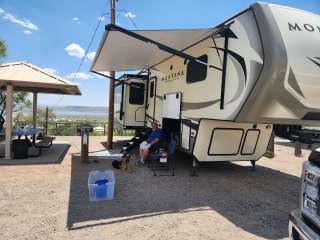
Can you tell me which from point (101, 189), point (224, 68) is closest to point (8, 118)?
point (101, 189)

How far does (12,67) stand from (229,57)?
Answer: 6.75 metres

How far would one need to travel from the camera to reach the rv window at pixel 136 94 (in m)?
11.1

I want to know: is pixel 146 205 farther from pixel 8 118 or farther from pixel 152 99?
pixel 152 99

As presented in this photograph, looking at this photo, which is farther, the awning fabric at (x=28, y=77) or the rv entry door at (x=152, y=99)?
the rv entry door at (x=152, y=99)

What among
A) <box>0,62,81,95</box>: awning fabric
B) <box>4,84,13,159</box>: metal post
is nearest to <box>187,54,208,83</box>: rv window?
<box>0,62,81,95</box>: awning fabric

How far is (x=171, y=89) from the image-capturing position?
8.26 meters

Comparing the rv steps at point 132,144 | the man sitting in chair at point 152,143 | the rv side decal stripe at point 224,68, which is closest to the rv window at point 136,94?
the rv steps at point 132,144

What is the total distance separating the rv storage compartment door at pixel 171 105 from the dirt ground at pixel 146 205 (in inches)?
62.0

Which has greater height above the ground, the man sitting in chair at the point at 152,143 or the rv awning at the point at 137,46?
the rv awning at the point at 137,46

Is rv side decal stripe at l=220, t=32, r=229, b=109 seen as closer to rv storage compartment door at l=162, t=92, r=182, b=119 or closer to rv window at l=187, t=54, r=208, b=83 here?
rv window at l=187, t=54, r=208, b=83

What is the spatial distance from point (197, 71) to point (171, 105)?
68.6 inches

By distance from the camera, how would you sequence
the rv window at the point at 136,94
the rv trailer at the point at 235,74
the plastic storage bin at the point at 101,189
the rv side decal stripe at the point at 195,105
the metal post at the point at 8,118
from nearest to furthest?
the rv trailer at the point at 235,74 < the plastic storage bin at the point at 101,189 < the rv side decal stripe at the point at 195,105 < the metal post at the point at 8,118 < the rv window at the point at 136,94

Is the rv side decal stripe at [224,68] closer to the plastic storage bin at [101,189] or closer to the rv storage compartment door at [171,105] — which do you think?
the rv storage compartment door at [171,105]

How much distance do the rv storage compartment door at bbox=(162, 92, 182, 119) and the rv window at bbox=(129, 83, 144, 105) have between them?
2446mm
